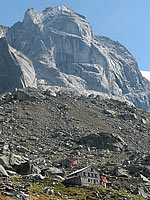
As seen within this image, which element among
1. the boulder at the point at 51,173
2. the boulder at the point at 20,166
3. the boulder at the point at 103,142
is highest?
the boulder at the point at 103,142

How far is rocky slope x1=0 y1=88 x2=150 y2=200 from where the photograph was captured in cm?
6519

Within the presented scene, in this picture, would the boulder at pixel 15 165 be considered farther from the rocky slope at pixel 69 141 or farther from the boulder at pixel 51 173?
the boulder at pixel 51 173

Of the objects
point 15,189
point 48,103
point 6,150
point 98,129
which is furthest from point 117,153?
point 15,189

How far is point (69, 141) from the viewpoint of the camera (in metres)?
111

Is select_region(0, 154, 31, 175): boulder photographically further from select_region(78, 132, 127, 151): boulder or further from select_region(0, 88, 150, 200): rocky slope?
select_region(78, 132, 127, 151): boulder

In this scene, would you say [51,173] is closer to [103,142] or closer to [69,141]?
A: [69,141]

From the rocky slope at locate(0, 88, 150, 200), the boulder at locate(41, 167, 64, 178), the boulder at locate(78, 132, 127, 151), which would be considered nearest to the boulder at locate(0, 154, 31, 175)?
the rocky slope at locate(0, 88, 150, 200)

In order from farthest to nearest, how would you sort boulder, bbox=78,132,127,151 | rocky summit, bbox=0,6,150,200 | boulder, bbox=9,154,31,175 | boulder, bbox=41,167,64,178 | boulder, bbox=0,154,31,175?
boulder, bbox=78,132,127,151 → boulder, bbox=41,167,64,178 → boulder, bbox=0,154,31,175 → boulder, bbox=9,154,31,175 → rocky summit, bbox=0,6,150,200

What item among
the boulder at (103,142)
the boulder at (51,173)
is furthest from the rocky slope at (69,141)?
the boulder at (51,173)

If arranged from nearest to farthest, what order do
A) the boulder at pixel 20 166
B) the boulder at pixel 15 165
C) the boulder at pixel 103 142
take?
1. the boulder at pixel 20 166
2. the boulder at pixel 15 165
3. the boulder at pixel 103 142

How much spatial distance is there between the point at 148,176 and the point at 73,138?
123 ft

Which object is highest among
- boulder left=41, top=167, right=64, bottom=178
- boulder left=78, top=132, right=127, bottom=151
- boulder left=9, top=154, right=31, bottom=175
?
boulder left=78, top=132, right=127, bottom=151

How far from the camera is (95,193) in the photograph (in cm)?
5594

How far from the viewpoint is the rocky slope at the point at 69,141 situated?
65188 millimetres
